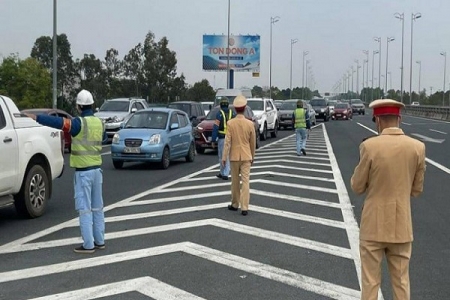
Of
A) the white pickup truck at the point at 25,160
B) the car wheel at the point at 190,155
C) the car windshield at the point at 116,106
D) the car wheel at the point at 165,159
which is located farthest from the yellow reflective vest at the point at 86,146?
the car windshield at the point at 116,106

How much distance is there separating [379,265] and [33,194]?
22.6ft

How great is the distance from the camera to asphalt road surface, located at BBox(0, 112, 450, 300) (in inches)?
269

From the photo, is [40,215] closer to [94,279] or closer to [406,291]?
[94,279]

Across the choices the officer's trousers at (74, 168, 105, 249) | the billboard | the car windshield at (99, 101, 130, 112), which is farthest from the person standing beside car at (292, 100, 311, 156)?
the billboard

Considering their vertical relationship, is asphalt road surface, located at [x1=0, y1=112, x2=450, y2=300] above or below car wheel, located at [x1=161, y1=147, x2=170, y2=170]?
below

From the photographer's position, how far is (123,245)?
875 centimetres

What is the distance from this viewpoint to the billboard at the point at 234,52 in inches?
2800

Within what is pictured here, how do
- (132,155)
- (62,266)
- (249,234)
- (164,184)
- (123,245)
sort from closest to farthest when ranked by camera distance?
1. (62,266)
2. (123,245)
3. (249,234)
4. (164,184)
5. (132,155)

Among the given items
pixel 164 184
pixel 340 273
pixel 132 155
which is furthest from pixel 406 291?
pixel 132 155

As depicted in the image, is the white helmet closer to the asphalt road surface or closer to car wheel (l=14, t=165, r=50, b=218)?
the asphalt road surface

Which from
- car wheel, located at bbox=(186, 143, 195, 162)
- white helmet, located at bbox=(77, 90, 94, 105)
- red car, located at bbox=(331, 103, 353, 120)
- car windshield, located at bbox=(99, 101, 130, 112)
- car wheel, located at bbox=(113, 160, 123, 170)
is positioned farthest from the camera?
red car, located at bbox=(331, 103, 353, 120)

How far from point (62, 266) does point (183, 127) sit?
1256 cm

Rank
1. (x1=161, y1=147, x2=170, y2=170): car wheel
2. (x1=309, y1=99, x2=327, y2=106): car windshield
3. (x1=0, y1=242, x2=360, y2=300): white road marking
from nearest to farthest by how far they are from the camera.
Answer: (x1=0, y1=242, x2=360, y2=300): white road marking
(x1=161, y1=147, x2=170, y2=170): car wheel
(x1=309, y1=99, x2=327, y2=106): car windshield

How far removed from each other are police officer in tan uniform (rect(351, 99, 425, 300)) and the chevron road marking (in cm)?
194
